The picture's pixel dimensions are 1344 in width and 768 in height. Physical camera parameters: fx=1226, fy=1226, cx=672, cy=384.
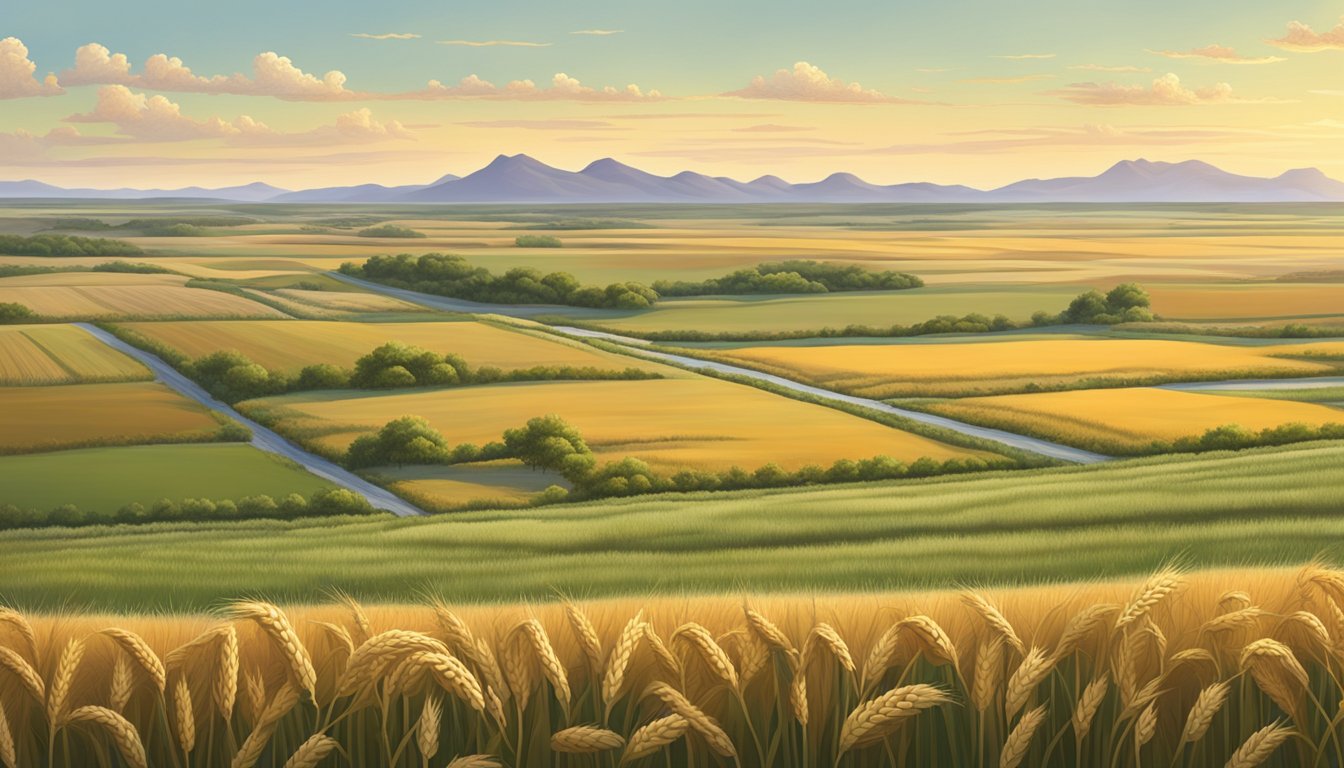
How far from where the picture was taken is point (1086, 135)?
991 cm

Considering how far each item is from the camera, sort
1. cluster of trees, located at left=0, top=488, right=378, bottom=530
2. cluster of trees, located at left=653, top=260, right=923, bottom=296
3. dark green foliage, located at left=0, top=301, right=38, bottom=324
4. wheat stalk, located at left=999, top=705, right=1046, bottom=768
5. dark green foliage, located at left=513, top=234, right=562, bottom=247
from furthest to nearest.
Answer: dark green foliage, located at left=513, top=234, right=562, bottom=247 < cluster of trees, located at left=653, top=260, right=923, bottom=296 < dark green foliage, located at left=0, top=301, right=38, bottom=324 < cluster of trees, located at left=0, top=488, right=378, bottom=530 < wheat stalk, located at left=999, top=705, right=1046, bottom=768

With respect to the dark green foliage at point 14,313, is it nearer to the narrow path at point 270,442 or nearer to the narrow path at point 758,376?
the narrow path at point 270,442

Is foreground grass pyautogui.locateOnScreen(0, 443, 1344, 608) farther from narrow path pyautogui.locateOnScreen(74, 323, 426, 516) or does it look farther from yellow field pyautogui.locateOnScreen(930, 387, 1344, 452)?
yellow field pyautogui.locateOnScreen(930, 387, 1344, 452)

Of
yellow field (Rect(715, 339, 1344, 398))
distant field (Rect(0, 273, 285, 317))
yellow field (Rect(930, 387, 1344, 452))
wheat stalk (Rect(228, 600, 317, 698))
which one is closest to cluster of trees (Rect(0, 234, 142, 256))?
distant field (Rect(0, 273, 285, 317))

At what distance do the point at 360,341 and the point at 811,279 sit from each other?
3.71m

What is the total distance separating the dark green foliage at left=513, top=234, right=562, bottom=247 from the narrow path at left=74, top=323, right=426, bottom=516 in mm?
2866

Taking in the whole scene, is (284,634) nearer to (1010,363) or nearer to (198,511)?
(198,511)

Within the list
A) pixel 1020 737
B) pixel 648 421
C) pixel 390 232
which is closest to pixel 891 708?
pixel 1020 737

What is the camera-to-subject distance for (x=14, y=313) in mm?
8836

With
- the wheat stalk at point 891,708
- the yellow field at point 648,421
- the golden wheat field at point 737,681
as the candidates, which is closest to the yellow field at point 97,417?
the yellow field at point 648,421

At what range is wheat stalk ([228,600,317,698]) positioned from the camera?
2844 millimetres

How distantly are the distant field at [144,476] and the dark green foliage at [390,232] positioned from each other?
2.80 m

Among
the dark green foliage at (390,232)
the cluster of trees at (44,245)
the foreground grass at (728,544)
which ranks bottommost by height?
the foreground grass at (728,544)

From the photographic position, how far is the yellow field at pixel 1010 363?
9078 mm
